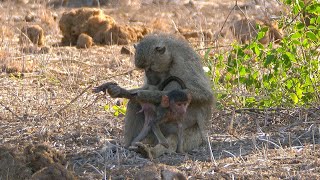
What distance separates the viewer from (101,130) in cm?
765

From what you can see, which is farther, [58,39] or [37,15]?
[37,15]

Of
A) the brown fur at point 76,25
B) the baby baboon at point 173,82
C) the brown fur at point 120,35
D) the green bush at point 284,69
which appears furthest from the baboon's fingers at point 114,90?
the brown fur at point 76,25

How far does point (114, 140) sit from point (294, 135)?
5.08 feet

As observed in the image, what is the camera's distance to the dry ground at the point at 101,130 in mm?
5770

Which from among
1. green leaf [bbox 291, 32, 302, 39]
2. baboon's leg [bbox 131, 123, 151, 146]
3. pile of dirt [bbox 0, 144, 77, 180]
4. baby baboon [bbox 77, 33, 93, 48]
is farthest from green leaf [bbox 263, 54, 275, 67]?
baby baboon [bbox 77, 33, 93, 48]

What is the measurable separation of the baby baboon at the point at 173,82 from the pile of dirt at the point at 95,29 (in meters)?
6.30

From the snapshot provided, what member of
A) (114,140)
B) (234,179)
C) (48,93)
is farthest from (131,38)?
(234,179)

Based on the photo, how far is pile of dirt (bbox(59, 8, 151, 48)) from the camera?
13266 millimetres

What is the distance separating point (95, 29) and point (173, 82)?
22.3 feet

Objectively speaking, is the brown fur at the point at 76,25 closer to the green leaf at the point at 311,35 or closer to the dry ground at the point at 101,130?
the dry ground at the point at 101,130

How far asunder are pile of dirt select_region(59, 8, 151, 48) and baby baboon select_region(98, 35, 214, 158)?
6.30 metres

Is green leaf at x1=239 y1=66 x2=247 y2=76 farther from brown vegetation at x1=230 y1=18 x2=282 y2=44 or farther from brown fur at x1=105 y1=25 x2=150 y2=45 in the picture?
brown fur at x1=105 y1=25 x2=150 y2=45

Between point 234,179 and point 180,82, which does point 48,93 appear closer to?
point 180,82

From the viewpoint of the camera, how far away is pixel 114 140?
7223 millimetres
